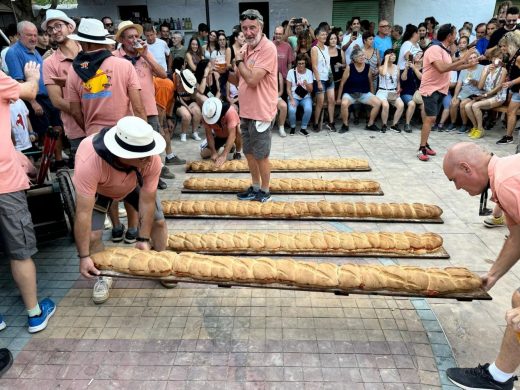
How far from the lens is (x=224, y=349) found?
2.80m

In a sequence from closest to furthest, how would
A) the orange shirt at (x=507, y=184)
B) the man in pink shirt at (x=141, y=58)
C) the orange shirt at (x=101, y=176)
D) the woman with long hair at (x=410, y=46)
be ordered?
the orange shirt at (x=507, y=184)
the orange shirt at (x=101, y=176)
the man in pink shirt at (x=141, y=58)
the woman with long hair at (x=410, y=46)

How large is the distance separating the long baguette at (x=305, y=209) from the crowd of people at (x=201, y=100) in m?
0.46

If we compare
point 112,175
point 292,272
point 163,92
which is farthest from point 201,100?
point 292,272

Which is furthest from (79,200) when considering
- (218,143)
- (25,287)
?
(218,143)

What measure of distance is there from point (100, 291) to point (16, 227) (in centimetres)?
88

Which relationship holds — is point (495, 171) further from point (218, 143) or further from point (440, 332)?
point (218, 143)

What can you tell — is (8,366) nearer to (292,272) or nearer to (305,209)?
(292,272)

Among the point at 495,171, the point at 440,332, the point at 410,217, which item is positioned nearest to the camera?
the point at 495,171

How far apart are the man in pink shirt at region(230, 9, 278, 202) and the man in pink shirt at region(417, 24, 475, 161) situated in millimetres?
3063

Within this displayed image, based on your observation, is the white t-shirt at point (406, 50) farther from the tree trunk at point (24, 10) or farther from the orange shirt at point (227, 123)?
the tree trunk at point (24, 10)

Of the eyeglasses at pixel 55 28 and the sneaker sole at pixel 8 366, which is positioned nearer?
the sneaker sole at pixel 8 366

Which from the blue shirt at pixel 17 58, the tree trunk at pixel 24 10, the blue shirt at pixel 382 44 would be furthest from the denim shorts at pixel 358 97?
the tree trunk at pixel 24 10

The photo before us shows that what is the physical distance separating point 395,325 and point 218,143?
4.52 meters

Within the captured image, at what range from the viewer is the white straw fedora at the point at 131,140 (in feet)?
8.40
